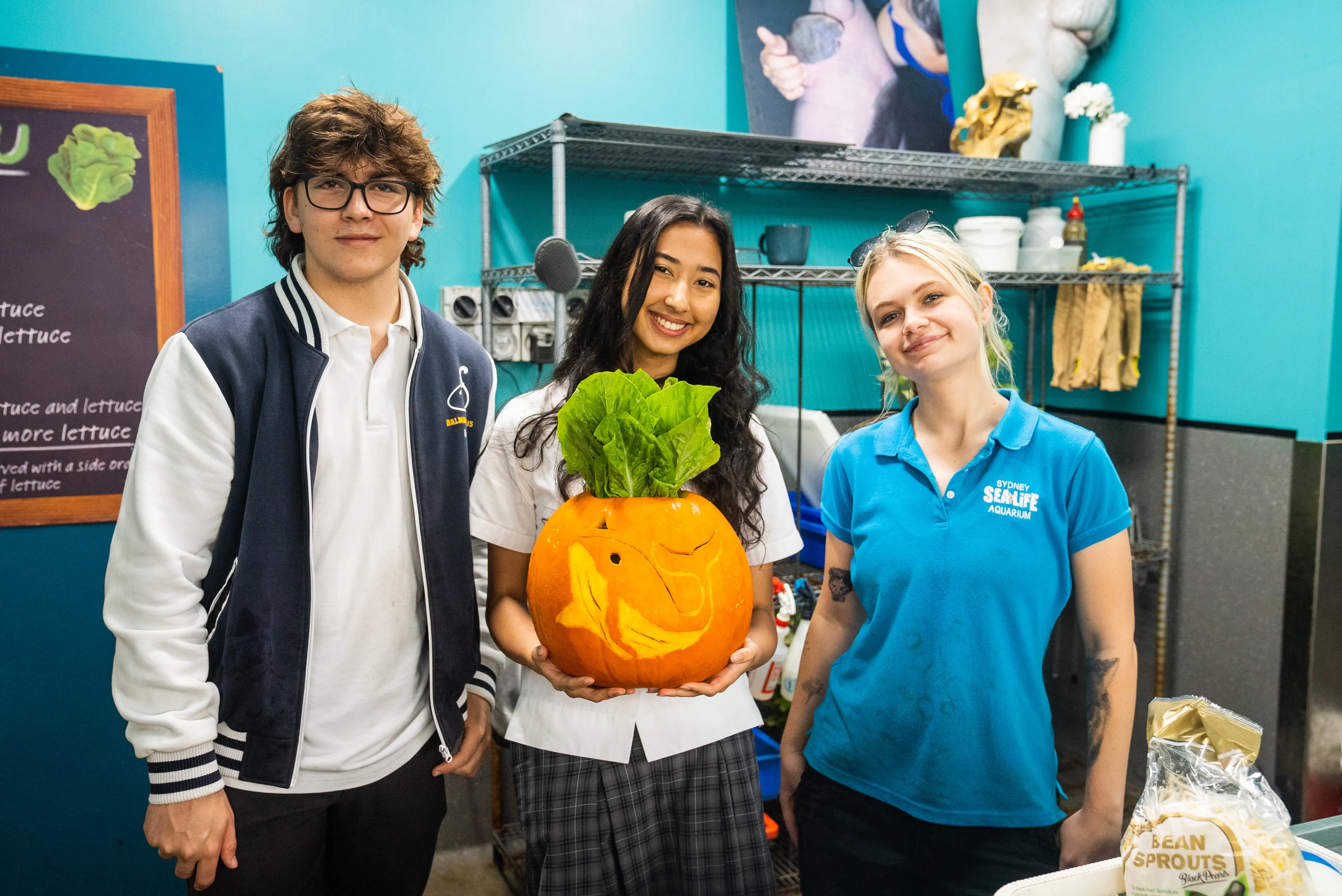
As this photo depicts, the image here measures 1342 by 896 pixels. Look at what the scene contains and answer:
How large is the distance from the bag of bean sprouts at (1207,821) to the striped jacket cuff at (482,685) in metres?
0.99

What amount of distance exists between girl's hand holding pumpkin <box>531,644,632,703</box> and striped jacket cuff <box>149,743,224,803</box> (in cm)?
46

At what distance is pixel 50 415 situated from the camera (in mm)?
2139

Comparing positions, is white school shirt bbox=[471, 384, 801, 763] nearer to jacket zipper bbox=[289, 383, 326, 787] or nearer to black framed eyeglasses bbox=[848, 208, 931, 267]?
jacket zipper bbox=[289, 383, 326, 787]

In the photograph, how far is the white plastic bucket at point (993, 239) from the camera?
9.59 feet

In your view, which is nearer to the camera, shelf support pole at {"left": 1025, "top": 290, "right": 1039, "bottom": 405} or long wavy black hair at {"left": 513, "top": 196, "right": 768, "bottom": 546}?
long wavy black hair at {"left": 513, "top": 196, "right": 768, "bottom": 546}

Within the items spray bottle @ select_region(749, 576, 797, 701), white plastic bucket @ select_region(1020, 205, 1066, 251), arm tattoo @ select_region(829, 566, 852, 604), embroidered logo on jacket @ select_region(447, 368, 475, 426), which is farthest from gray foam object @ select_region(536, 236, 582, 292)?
white plastic bucket @ select_region(1020, 205, 1066, 251)

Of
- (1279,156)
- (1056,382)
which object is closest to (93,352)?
(1056,382)

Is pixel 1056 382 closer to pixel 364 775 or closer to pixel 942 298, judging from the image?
pixel 942 298

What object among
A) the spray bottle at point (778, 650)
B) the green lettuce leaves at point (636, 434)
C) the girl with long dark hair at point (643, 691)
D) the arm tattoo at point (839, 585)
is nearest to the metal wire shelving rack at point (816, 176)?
the spray bottle at point (778, 650)

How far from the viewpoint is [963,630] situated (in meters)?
1.20

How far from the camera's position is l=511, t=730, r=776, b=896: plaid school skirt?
125cm

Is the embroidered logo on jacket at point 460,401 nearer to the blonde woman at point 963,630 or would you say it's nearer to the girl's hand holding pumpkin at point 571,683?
the girl's hand holding pumpkin at point 571,683

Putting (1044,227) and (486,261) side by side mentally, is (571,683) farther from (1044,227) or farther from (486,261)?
(1044,227)

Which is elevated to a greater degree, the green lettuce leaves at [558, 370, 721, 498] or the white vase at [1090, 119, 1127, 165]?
the white vase at [1090, 119, 1127, 165]
